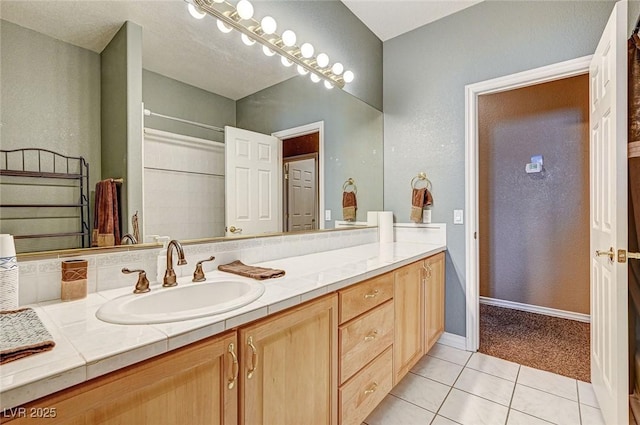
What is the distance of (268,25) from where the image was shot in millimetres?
1672

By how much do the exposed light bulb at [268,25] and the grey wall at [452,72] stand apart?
1.40m

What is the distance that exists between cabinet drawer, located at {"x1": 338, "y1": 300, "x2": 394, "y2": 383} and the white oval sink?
0.47 metres

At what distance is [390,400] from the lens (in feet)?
5.81

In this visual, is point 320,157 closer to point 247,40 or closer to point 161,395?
point 247,40

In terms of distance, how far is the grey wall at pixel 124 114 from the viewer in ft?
3.74

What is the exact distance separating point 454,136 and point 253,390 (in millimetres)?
2254

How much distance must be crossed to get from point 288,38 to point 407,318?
1.82 m

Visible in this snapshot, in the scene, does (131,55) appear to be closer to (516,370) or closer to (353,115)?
(353,115)

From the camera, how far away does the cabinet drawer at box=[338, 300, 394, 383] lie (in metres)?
1.32

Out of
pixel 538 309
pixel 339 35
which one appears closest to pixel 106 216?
pixel 339 35

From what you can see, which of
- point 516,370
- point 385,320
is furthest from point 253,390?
point 516,370

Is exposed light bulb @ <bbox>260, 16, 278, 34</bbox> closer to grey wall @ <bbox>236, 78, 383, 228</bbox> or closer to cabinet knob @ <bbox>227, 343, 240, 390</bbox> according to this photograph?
grey wall @ <bbox>236, 78, 383, 228</bbox>

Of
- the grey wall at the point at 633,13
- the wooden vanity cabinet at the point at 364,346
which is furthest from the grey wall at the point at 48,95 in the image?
the grey wall at the point at 633,13

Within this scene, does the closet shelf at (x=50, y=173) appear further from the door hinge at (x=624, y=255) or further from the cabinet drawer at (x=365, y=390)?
the door hinge at (x=624, y=255)
